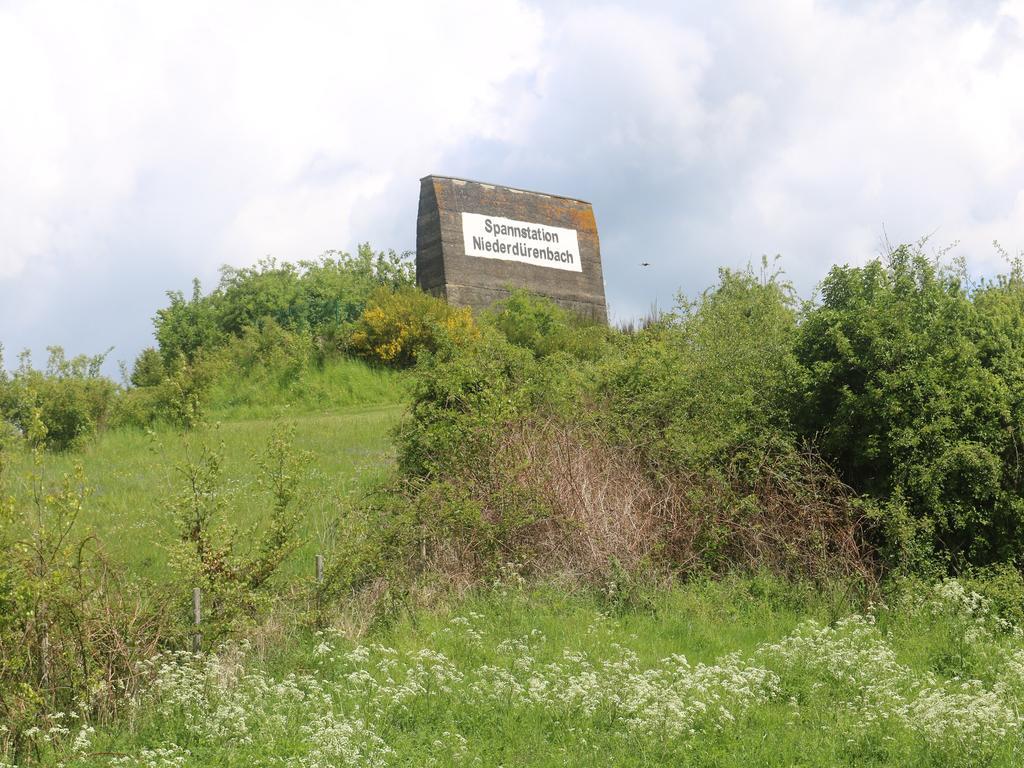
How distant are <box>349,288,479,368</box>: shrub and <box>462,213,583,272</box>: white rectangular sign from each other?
12.7ft

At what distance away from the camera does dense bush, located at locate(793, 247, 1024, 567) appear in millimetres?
12680

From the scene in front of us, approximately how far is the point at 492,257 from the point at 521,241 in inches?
62.3

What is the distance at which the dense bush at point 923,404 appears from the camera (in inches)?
499

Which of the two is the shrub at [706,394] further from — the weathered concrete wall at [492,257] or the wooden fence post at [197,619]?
the weathered concrete wall at [492,257]

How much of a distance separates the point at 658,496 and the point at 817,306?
3768 millimetres

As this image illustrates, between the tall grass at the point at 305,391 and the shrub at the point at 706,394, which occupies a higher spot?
the tall grass at the point at 305,391

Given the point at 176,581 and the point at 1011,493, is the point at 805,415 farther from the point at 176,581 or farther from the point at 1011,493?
the point at 176,581

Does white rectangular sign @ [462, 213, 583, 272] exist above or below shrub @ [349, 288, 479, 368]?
above

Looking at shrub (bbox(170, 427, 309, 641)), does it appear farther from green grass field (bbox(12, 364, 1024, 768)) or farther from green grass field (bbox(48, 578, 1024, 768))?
green grass field (bbox(48, 578, 1024, 768))

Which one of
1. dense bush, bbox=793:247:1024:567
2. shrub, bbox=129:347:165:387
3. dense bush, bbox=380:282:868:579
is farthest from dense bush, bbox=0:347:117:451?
dense bush, bbox=793:247:1024:567

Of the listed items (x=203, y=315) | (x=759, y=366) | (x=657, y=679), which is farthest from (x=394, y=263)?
(x=657, y=679)

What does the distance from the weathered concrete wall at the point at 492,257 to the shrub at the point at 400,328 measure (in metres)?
2.52

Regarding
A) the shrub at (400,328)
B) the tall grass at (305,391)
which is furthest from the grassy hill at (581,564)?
the shrub at (400,328)

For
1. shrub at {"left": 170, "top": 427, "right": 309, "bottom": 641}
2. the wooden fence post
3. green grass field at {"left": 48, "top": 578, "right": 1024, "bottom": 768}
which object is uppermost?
shrub at {"left": 170, "top": 427, "right": 309, "bottom": 641}
